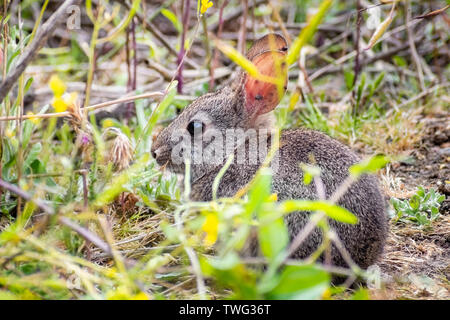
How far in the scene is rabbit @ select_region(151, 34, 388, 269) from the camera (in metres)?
2.95

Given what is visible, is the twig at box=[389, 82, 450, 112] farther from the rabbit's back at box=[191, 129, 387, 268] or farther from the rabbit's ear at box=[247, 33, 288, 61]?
the rabbit's back at box=[191, 129, 387, 268]

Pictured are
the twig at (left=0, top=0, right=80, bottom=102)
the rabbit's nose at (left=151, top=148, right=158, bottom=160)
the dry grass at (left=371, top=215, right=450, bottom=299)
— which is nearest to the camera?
the twig at (left=0, top=0, right=80, bottom=102)

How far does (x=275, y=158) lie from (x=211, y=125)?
694mm

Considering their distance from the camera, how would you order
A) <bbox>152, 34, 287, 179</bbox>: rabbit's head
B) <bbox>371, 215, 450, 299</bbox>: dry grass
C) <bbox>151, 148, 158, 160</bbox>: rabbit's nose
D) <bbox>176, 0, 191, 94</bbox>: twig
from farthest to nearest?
<bbox>176, 0, 191, 94</bbox>: twig, <bbox>151, 148, 158, 160</bbox>: rabbit's nose, <bbox>152, 34, 287, 179</bbox>: rabbit's head, <bbox>371, 215, 450, 299</bbox>: dry grass

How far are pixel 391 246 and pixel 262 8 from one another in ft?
11.9

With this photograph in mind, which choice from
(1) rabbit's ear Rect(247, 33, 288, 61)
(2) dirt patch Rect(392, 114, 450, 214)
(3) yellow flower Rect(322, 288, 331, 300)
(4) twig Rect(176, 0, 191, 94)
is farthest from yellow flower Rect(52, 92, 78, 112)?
(2) dirt patch Rect(392, 114, 450, 214)

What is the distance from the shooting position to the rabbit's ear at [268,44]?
10.5 feet

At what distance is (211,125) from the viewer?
12.5 ft

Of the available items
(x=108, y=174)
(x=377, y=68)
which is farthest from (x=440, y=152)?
(x=108, y=174)

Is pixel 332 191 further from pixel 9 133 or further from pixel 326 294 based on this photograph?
pixel 9 133

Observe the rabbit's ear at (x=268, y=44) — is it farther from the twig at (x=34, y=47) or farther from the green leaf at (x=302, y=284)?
the green leaf at (x=302, y=284)

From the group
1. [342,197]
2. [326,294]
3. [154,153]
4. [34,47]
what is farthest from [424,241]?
[34,47]

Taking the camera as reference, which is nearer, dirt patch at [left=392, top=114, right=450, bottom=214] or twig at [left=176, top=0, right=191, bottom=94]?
dirt patch at [left=392, top=114, right=450, bottom=214]
